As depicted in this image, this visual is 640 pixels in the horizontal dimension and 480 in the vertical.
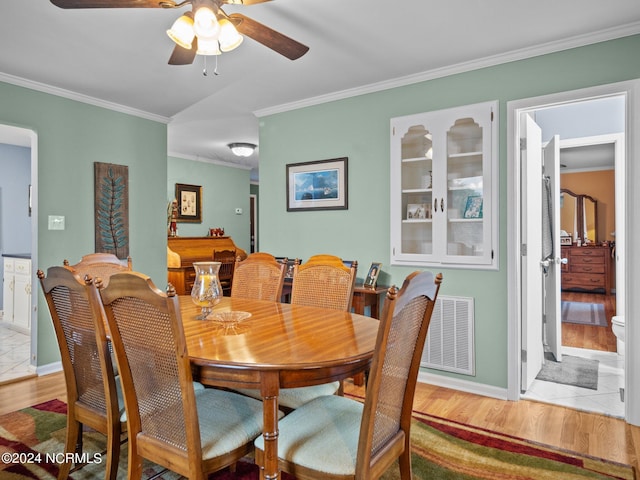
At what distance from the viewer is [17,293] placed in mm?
4848

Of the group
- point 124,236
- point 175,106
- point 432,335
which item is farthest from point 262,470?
point 175,106

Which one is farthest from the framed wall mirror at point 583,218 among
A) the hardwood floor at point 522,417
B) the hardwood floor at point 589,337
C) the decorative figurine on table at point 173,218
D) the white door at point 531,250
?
the decorative figurine on table at point 173,218

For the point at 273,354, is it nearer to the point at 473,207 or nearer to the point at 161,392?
the point at 161,392

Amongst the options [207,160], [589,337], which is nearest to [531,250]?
[589,337]

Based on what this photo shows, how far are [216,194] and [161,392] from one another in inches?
260

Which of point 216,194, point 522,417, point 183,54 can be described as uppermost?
point 183,54

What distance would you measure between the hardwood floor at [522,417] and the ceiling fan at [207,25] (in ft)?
8.01

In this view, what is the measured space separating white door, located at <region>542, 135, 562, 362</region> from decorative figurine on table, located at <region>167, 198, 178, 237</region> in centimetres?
519

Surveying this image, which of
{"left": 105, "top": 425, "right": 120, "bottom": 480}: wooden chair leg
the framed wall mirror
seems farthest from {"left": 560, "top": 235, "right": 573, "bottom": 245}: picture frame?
{"left": 105, "top": 425, "right": 120, "bottom": 480}: wooden chair leg

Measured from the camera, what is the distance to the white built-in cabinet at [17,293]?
468cm

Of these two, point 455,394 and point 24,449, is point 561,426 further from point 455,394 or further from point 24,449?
point 24,449

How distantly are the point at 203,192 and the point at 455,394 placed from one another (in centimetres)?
569

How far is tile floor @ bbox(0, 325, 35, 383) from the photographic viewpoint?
3518 mm

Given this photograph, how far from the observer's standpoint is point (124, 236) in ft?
13.9
